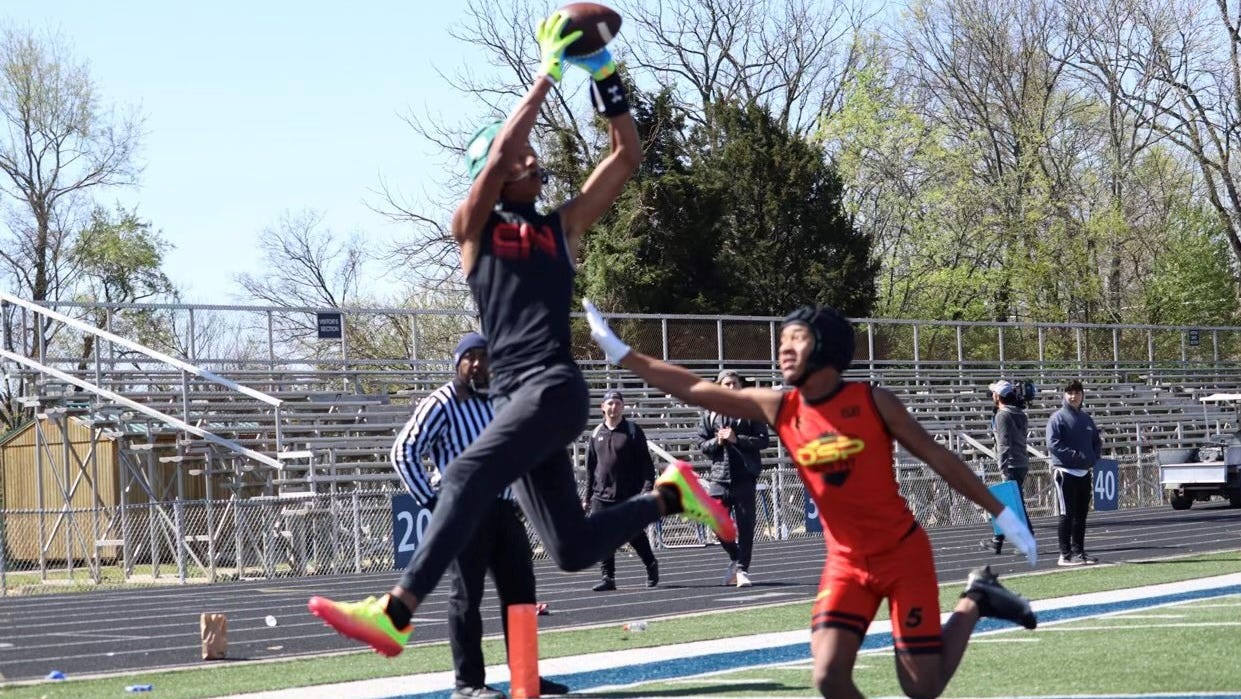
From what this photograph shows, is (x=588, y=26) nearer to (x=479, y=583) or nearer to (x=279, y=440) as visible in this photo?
(x=479, y=583)

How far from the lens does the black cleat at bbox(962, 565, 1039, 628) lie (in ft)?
22.7

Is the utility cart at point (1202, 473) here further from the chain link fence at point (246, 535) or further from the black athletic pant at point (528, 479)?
the black athletic pant at point (528, 479)

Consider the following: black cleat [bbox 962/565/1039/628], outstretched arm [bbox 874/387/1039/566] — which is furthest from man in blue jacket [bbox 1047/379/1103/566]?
outstretched arm [bbox 874/387/1039/566]

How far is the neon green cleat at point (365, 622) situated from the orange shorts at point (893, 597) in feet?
5.09

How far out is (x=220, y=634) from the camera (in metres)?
11.5

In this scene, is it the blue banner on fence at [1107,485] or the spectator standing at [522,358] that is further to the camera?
the blue banner on fence at [1107,485]

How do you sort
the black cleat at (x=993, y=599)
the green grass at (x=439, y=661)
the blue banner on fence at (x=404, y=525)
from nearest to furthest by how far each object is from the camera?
the black cleat at (x=993, y=599)
the green grass at (x=439, y=661)
the blue banner on fence at (x=404, y=525)

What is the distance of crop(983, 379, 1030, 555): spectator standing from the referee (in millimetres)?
11260

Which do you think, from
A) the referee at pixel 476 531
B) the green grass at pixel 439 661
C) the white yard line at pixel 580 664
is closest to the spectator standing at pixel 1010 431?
the green grass at pixel 439 661

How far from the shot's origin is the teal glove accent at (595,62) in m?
6.54

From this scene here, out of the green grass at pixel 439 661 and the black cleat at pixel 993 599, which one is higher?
the black cleat at pixel 993 599

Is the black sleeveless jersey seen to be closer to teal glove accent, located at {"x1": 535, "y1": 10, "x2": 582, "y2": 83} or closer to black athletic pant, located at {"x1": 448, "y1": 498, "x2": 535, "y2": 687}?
teal glove accent, located at {"x1": 535, "y1": 10, "x2": 582, "y2": 83}

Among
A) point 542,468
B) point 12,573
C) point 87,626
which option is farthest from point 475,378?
point 12,573

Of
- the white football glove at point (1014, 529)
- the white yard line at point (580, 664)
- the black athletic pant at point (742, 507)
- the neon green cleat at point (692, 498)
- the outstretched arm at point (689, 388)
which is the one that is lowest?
A: the white yard line at point (580, 664)
